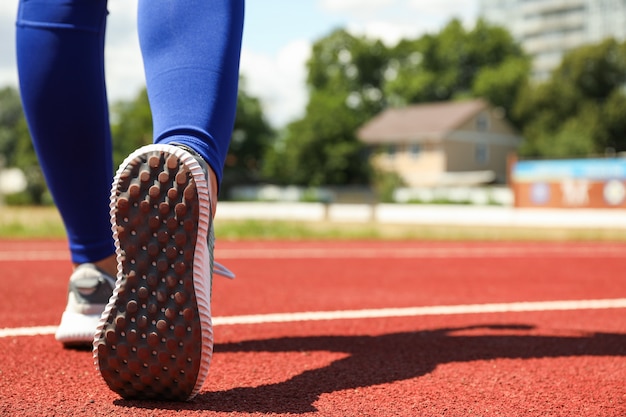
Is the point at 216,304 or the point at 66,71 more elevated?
the point at 66,71

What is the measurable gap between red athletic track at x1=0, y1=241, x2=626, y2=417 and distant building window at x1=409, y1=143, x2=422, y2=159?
47672 mm

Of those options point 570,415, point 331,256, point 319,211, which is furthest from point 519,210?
point 570,415

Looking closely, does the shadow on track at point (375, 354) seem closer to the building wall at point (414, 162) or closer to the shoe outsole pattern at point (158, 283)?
the shoe outsole pattern at point (158, 283)

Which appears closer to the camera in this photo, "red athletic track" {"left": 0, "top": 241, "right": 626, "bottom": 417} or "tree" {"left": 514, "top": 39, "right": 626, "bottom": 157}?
"red athletic track" {"left": 0, "top": 241, "right": 626, "bottom": 417}

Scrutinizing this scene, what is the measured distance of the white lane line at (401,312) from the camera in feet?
7.65

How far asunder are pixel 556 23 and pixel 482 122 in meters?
58.3

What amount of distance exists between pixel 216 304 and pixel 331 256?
3.34 meters

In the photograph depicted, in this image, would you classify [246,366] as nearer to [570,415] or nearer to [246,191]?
[570,415]

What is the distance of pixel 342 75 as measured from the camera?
65000 millimetres

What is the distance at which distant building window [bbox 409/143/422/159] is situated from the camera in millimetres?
51188

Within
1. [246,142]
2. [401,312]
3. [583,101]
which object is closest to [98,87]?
[401,312]

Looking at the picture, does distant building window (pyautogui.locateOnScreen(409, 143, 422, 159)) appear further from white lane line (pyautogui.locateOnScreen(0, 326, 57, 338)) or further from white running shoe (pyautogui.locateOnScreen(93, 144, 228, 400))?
white running shoe (pyautogui.locateOnScreen(93, 144, 228, 400))

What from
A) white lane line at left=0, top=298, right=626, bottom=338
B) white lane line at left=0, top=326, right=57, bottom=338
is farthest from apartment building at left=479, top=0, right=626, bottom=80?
white lane line at left=0, top=326, right=57, bottom=338

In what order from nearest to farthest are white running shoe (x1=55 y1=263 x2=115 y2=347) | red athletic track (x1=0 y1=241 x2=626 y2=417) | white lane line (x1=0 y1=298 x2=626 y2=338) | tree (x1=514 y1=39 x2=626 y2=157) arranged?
red athletic track (x1=0 y1=241 x2=626 y2=417) → white running shoe (x1=55 y1=263 x2=115 y2=347) → white lane line (x1=0 y1=298 x2=626 y2=338) → tree (x1=514 y1=39 x2=626 y2=157)
